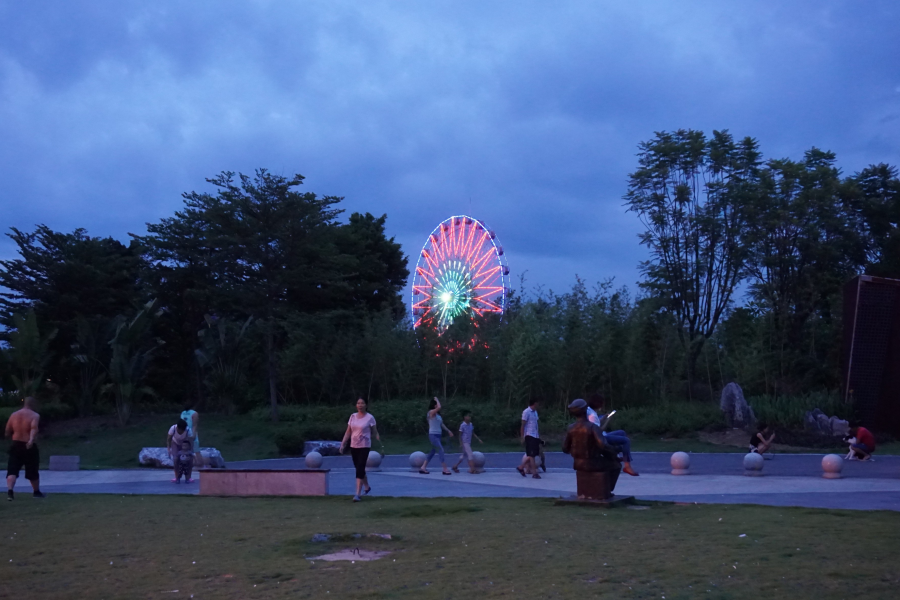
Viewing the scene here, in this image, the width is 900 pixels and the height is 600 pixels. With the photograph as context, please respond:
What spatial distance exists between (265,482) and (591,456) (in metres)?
5.49

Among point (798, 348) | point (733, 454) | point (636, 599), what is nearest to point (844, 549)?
point (636, 599)

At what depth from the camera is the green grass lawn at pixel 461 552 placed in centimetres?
632

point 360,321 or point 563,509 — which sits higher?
point 360,321

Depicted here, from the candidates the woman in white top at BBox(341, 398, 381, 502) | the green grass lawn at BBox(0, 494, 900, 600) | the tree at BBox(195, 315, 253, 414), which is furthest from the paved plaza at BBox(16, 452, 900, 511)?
the tree at BBox(195, 315, 253, 414)

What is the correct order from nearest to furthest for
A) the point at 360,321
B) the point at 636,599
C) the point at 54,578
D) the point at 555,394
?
the point at 636,599, the point at 54,578, the point at 555,394, the point at 360,321

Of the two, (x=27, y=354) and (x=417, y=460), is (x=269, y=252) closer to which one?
(x=27, y=354)

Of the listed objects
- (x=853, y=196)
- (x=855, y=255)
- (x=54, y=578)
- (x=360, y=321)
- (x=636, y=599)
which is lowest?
(x=54, y=578)

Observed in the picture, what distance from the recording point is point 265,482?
13.5 m

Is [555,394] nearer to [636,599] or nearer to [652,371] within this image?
[652,371]

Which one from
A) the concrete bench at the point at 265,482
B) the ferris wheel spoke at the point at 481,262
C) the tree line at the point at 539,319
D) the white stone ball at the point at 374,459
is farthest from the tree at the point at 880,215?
the concrete bench at the point at 265,482

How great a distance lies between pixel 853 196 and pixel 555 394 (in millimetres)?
13328

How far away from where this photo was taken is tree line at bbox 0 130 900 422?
29.2 m

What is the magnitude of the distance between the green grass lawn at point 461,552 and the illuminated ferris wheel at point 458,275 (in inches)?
903

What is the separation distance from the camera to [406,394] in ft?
105
